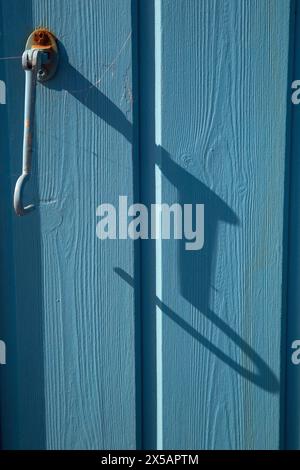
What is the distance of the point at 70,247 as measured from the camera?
0.94m

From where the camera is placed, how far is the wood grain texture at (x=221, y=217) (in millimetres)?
880

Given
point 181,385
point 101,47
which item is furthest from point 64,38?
point 181,385

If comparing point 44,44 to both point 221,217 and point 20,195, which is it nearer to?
point 20,195

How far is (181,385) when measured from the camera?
0.96 metres

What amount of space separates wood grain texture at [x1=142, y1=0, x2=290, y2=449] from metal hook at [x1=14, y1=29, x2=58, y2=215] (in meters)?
0.21

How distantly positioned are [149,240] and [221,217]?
156 millimetres

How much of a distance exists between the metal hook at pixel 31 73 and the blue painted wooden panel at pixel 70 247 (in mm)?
20

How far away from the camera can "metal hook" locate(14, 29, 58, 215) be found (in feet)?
2.75

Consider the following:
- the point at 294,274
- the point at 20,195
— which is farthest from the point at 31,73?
the point at 294,274

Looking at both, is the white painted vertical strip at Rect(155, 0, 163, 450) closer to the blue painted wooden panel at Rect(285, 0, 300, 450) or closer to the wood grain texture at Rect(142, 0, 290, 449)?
the wood grain texture at Rect(142, 0, 290, 449)

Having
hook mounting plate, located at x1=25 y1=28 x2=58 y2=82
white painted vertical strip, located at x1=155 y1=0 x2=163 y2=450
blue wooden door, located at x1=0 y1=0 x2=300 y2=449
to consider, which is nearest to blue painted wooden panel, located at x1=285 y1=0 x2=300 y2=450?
blue wooden door, located at x1=0 y1=0 x2=300 y2=449

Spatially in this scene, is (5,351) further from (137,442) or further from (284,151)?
(284,151)

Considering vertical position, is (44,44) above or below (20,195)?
above

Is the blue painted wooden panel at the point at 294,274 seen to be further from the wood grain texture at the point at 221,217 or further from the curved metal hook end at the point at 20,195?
the curved metal hook end at the point at 20,195
